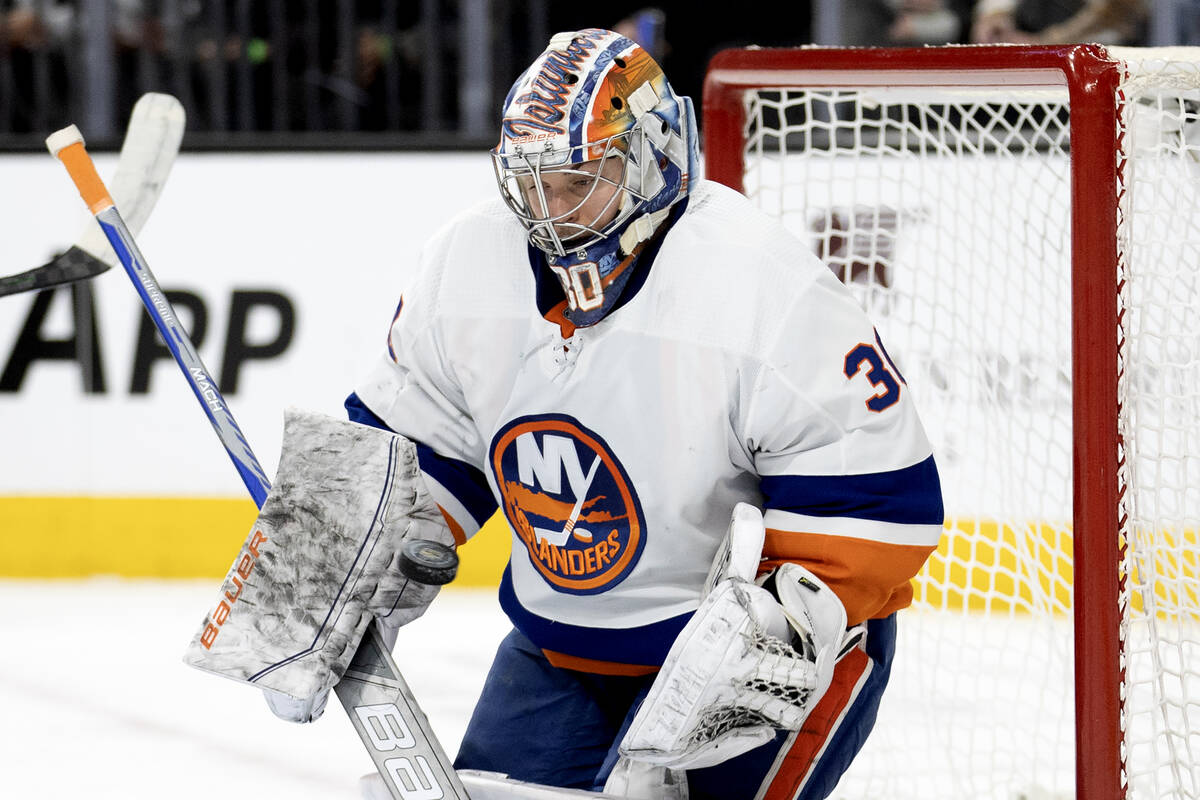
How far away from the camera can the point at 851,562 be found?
55.7 inches

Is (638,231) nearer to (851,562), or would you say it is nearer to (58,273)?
(851,562)

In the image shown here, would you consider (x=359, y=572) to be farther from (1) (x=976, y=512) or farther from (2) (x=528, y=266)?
(1) (x=976, y=512)

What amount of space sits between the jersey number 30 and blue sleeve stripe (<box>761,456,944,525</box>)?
0.06m

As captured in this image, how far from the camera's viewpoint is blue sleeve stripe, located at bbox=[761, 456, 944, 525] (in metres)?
1.41

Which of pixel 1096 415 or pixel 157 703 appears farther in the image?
pixel 157 703

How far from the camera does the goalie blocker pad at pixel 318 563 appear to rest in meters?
1.49

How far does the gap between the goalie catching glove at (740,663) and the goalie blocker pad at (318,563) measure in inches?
11.5

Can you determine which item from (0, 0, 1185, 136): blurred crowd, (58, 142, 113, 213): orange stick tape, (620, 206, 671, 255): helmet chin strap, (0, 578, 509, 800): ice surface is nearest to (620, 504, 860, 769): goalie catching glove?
(620, 206, 671, 255): helmet chin strap

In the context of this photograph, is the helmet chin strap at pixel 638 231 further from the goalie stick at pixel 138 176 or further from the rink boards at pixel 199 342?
the rink boards at pixel 199 342

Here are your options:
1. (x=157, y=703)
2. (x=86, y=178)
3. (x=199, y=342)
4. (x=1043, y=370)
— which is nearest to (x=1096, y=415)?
(x=86, y=178)

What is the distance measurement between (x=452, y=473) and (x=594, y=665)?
246 millimetres

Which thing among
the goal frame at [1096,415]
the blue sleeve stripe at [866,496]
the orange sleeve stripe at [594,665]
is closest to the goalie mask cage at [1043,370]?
the goal frame at [1096,415]

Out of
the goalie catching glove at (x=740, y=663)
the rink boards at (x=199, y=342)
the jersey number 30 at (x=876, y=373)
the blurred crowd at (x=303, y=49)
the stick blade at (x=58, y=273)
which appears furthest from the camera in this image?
the blurred crowd at (x=303, y=49)

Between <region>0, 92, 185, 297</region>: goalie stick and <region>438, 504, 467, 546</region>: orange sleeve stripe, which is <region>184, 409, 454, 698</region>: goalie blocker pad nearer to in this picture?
<region>438, 504, 467, 546</region>: orange sleeve stripe
